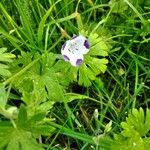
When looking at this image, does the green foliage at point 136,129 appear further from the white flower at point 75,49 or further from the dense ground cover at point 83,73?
the white flower at point 75,49

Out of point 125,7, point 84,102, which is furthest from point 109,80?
point 125,7

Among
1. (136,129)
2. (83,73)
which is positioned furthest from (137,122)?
(83,73)

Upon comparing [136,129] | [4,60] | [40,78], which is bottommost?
[136,129]

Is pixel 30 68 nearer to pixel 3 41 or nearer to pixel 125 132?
pixel 3 41

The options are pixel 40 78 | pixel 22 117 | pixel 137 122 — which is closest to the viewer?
pixel 22 117

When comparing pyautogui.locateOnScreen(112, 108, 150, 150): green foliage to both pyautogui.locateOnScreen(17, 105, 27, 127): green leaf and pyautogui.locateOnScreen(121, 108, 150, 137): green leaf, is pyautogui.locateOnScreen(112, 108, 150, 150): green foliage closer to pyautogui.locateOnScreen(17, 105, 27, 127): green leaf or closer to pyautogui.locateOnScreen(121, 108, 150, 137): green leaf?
pyautogui.locateOnScreen(121, 108, 150, 137): green leaf

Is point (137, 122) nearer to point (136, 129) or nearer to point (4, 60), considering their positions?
point (136, 129)
